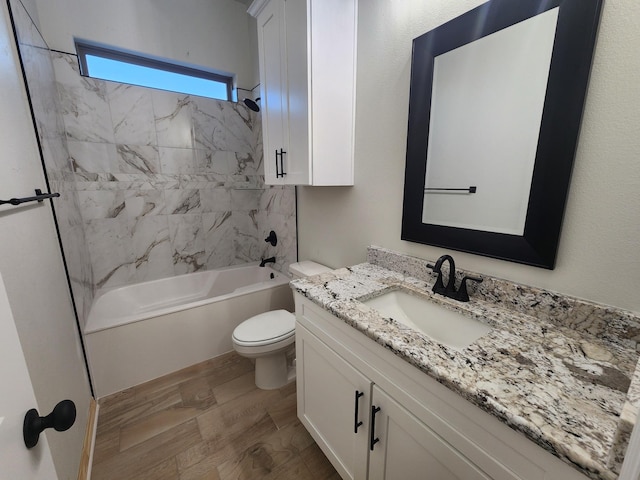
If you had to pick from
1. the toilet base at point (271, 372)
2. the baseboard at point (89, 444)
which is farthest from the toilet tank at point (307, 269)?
the baseboard at point (89, 444)

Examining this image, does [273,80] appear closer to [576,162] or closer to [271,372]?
[576,162]

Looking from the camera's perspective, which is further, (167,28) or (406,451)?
(167,28)

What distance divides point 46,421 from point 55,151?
1.85m

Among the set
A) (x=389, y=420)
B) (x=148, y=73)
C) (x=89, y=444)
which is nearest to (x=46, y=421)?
(x=389, y=420)

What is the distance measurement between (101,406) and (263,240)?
1807 millimetres

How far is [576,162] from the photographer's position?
83 centimetres

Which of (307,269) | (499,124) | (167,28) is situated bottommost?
(307,269)

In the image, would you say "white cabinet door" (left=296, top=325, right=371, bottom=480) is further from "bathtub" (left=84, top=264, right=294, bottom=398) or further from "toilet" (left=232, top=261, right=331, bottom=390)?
"bathtub" (left=84, top=264, right=294, bottom=398)

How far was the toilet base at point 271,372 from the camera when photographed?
1.73m

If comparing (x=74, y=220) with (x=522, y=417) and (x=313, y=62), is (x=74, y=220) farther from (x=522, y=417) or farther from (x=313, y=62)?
(x=522, y=417)

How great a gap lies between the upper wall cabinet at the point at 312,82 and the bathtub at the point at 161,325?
116 centimetres

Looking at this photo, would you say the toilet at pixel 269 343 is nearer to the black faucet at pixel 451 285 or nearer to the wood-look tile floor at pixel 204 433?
the wood-look tile floor at pixel 204 433

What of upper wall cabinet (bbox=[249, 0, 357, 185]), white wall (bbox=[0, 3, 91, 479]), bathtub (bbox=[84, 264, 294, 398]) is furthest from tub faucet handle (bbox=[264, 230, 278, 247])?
white wall (bbox=[0, 3, 91, 479])

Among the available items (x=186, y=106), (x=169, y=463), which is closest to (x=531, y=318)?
(x=169, y=463)
